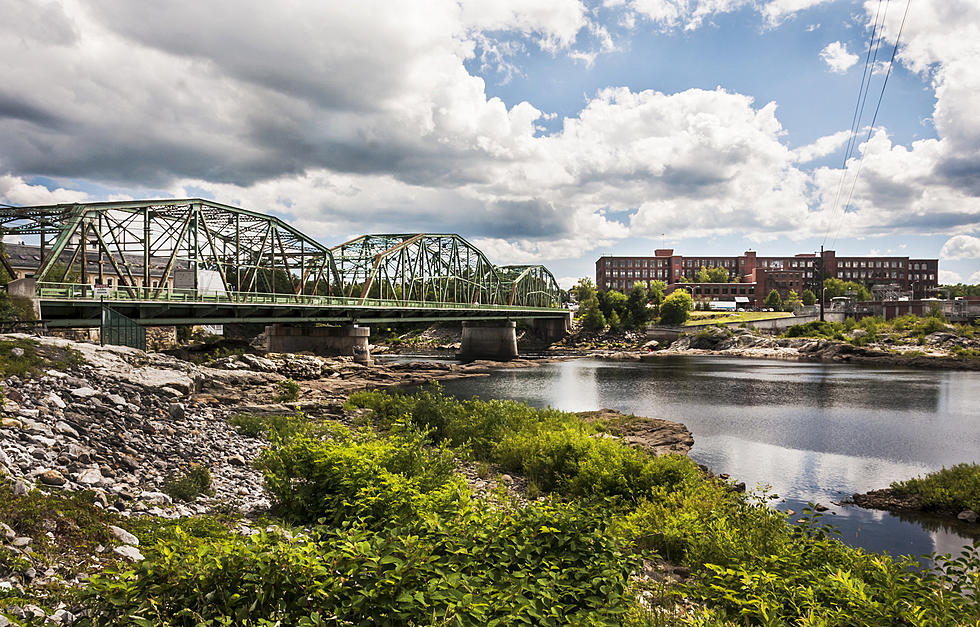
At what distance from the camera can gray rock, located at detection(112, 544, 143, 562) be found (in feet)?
22.7

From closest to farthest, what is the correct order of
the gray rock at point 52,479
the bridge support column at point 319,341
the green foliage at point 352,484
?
the green foliage at point 352,484, the gray rock at point 52,479, the bridge support column at point 319,341

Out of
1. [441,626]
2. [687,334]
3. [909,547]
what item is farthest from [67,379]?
[687,334]

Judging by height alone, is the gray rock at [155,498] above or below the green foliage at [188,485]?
above

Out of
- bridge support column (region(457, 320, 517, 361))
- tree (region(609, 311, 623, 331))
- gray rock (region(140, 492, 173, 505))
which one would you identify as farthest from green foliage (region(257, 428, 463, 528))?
tree (region(609, 311, 623, 331))

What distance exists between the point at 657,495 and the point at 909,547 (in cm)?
661

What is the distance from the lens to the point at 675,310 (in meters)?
116

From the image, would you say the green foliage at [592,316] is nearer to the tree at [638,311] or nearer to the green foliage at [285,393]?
Result: the tree at [638,311]

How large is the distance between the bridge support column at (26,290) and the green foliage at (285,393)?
1333 centimetres

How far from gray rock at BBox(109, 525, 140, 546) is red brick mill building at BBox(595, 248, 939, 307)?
16968 cm

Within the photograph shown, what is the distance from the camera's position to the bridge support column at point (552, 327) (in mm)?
122625

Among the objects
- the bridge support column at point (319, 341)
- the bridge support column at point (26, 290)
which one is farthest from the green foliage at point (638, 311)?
the bridge support column at point (26, 290)

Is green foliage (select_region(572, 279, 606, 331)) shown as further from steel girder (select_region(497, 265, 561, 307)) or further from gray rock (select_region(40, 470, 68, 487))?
gray rock (select_region(40, 470, 68, 487))

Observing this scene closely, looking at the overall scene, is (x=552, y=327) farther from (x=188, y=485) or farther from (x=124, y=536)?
(x=124, y=536)

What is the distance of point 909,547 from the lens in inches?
536
